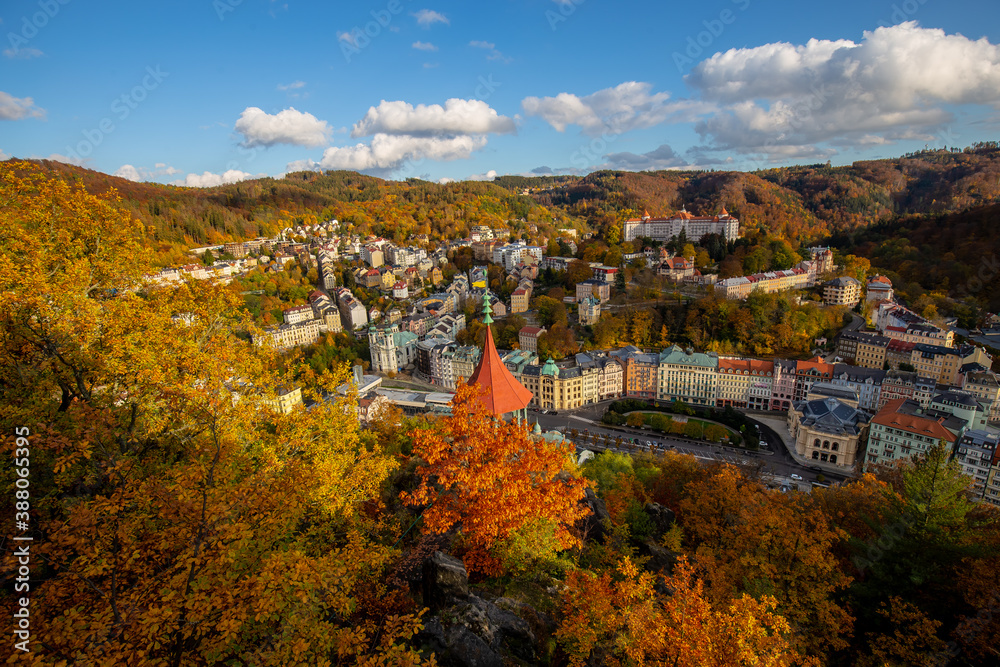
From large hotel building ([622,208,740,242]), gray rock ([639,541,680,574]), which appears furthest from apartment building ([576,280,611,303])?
gray rock ([639,541,680,574])

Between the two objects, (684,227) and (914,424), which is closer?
(914,424)

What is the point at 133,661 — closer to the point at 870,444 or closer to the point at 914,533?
the point at 914,533

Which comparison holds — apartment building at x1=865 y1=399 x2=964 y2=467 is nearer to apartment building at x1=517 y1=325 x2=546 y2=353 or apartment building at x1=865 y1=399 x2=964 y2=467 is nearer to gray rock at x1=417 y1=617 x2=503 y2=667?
apartment building at x1=517 y1=325 x2=546 y2=353

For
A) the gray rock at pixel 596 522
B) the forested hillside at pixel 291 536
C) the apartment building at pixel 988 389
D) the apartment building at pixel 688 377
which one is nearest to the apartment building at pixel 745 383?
the apartment building at pixel 688 377

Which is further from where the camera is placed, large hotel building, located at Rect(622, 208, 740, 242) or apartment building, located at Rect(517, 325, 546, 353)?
large hotel building, located at Rect(622, 208, 740, 242)

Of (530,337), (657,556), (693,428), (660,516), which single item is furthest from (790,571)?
(530,337)

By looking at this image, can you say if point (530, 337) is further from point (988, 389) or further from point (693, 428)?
point (988, 389)

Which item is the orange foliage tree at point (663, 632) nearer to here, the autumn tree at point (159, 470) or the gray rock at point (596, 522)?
the autumn tree at point (159, 470)
